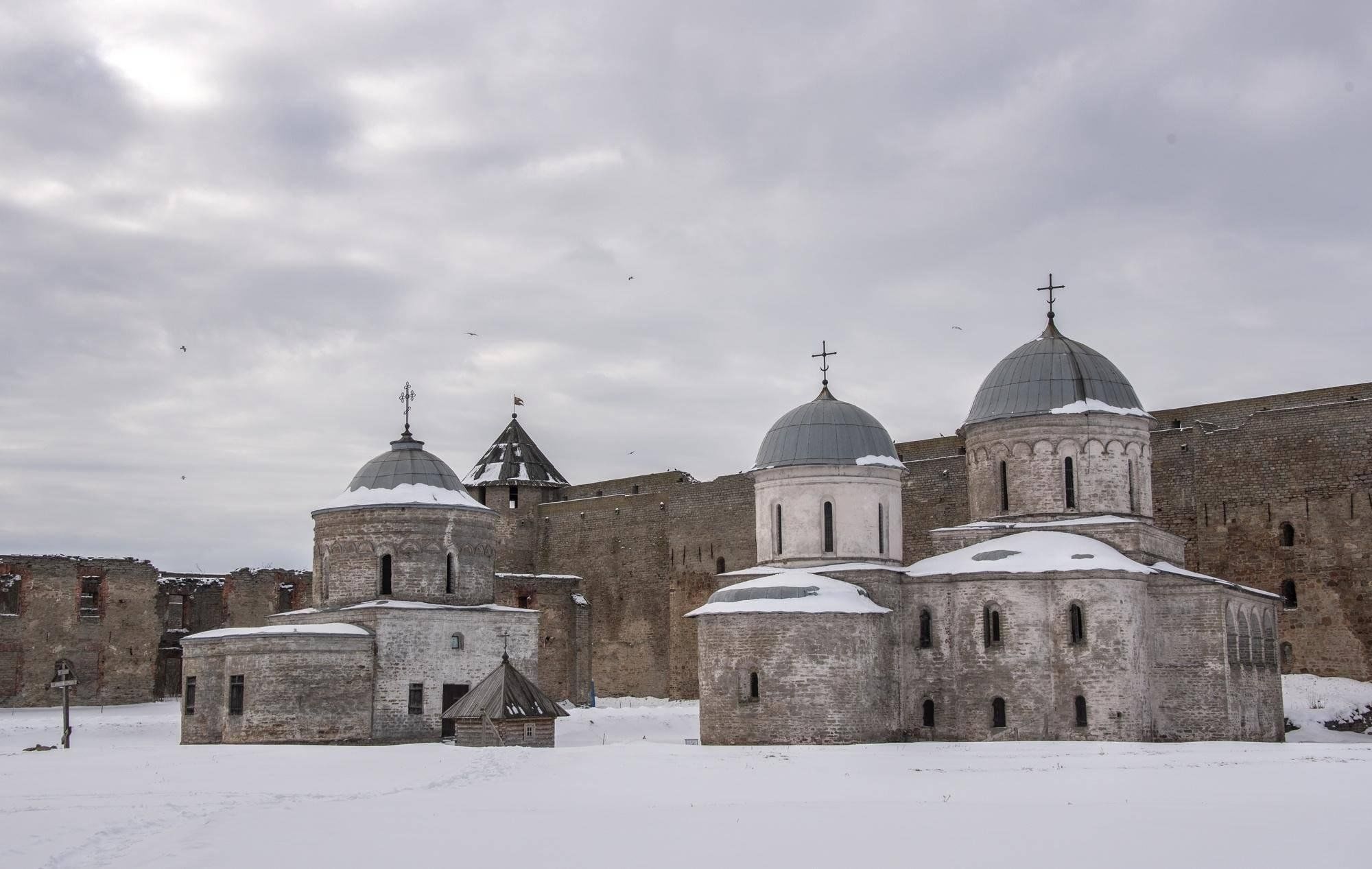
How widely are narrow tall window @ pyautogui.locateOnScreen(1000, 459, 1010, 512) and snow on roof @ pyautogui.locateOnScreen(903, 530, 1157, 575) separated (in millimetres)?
1074

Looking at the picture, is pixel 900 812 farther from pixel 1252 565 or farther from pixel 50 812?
pixel 1252 565

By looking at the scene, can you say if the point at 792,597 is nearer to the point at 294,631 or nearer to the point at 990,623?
the point at 990,623

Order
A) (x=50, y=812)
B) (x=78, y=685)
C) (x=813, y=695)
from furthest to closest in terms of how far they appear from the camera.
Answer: (x=78, y=685) → (x=813, y=695) → (x=50, y=812)

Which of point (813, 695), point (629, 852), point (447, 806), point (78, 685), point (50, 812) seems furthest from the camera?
point (78, 685)

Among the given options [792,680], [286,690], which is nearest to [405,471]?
[286,690]

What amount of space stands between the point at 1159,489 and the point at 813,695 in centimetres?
1170

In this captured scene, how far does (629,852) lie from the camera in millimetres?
12164

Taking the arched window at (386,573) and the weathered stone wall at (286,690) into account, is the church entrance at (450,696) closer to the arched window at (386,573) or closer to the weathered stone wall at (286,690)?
the weathered stone wall at (286,690)

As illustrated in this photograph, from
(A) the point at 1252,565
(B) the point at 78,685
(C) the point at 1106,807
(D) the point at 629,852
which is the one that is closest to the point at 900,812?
(C) the point at 1106,807

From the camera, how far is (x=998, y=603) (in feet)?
82.0

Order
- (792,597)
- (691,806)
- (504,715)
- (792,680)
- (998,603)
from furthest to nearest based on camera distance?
(998,603) → (792,597) → (792,680) → (504,715) → (691,806)

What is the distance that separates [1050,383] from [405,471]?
11.8 metres

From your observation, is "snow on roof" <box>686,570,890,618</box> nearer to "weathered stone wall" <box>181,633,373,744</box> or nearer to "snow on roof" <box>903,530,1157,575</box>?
"snow on roof" <box>903,530,1157,575</box>

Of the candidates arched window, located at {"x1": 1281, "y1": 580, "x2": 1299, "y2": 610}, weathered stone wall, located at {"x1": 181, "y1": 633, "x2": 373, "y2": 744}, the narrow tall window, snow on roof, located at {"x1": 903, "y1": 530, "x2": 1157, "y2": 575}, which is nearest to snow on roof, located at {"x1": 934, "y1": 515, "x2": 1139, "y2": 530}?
snow on roof, located at {"x1": 903, "y1": 530, "x2": 1157, "y2": 575}
